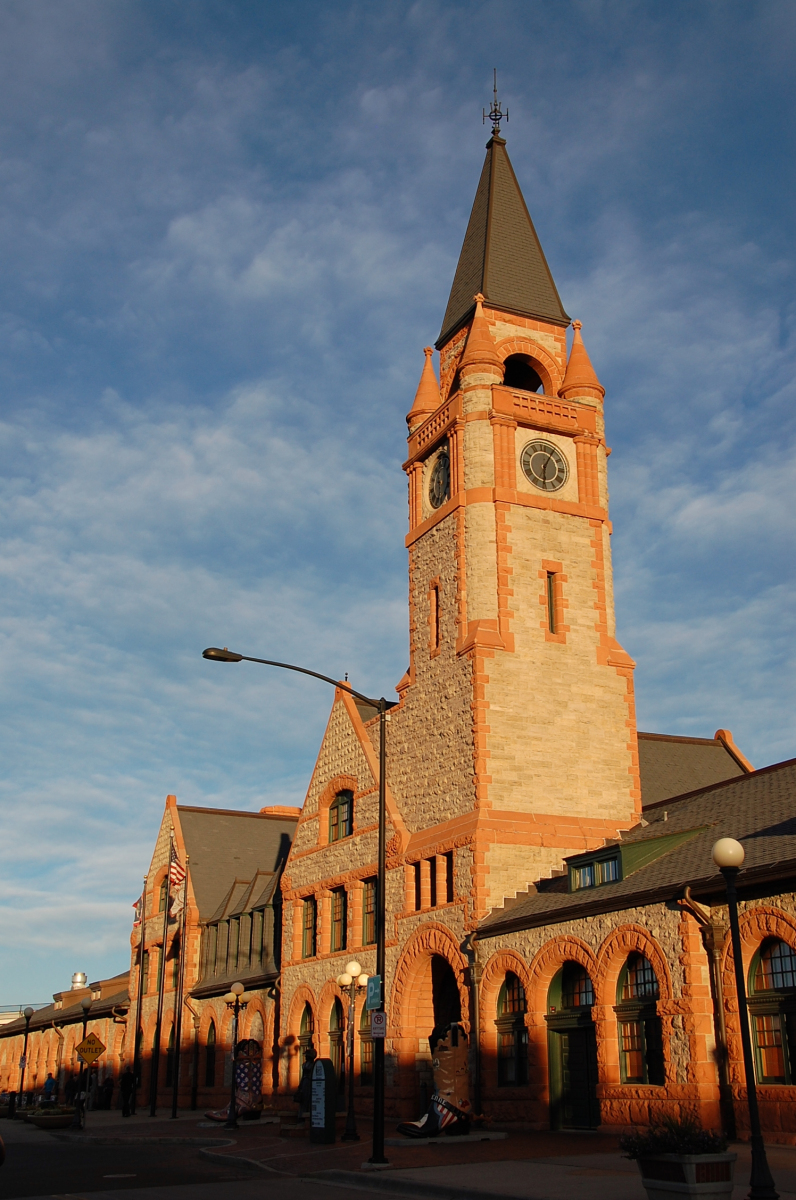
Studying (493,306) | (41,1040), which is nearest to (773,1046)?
(493,306)

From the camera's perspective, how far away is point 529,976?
25.5m

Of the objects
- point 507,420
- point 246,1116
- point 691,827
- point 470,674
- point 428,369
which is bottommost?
point 246,1116

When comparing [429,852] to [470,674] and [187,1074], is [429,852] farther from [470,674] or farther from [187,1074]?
[187,1074]

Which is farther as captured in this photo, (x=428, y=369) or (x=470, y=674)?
(x=428, y=369)

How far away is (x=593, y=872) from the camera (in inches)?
1008

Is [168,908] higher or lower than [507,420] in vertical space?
lower

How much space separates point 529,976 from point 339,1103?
42.0 feet

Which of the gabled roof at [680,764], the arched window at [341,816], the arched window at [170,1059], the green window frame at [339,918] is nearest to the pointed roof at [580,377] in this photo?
the gabled roof at [680,764]

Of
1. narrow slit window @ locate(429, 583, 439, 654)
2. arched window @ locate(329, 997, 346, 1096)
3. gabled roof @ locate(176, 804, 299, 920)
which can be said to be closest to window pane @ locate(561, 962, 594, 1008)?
narrow slit window @ locate(429, 583, 439, 654)

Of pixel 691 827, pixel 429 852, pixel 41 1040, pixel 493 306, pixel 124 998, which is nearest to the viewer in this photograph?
pixel 691 827

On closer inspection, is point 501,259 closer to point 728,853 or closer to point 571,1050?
point 571,1050

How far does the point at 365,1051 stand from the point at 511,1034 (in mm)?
8869

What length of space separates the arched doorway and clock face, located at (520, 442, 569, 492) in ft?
50.4

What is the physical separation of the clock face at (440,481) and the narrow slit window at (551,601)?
14.2ft
